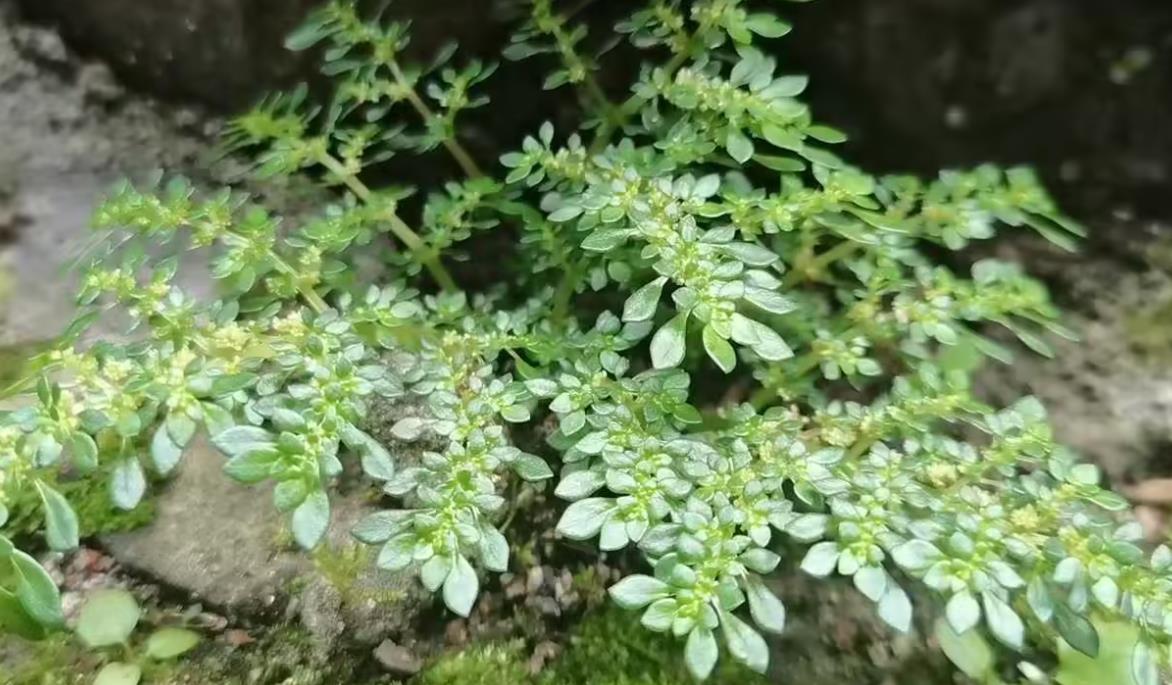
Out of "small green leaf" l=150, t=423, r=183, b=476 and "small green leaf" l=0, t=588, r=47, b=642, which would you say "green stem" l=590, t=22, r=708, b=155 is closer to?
"small green leaf" l=150, t=423, r=183, b=476

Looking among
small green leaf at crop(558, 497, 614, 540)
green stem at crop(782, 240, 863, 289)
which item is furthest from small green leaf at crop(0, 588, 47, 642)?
green stem at crop(782, 240, 863, 289)

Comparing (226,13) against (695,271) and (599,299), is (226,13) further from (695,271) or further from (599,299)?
(695,271)

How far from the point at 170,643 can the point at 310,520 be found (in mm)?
417

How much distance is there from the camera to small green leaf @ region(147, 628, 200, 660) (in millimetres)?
1050

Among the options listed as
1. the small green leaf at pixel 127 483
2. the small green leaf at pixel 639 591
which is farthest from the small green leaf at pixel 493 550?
the small green leaf at pixel 127 483

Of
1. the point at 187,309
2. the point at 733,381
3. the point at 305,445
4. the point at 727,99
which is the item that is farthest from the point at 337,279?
the point at 733,381

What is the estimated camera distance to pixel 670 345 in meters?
0.90

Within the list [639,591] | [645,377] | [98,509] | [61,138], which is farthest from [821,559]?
[61,138]

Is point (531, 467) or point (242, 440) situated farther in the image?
point (531, 467)

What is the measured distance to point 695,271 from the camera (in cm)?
90

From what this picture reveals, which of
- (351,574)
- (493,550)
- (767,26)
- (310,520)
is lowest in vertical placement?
(351,574)

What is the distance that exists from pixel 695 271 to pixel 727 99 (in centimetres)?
32

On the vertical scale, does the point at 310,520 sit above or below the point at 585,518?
above

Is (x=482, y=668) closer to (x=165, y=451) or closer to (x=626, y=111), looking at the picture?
(x=165, y=451)
